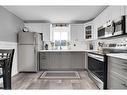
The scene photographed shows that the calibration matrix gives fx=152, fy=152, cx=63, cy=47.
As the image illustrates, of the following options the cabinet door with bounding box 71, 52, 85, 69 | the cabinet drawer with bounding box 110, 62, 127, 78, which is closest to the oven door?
the cabinet drawer with bounding box 110, 62, 127, 78

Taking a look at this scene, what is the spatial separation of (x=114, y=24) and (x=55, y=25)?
3.84 meters

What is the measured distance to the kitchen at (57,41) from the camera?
3994 mm

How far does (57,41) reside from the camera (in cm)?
694

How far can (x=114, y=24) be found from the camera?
10.8ft

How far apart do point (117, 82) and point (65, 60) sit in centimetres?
380

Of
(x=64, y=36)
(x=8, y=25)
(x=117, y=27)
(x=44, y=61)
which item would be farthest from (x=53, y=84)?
(x=64, y=36)

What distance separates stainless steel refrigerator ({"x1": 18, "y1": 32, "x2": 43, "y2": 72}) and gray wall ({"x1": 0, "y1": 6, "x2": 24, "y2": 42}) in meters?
0.32

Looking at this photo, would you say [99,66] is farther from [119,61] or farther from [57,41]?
[57,41]

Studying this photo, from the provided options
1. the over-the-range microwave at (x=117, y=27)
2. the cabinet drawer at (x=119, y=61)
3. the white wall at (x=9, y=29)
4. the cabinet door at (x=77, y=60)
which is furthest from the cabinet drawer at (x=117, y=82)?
the cabinet door at (x=77, y=60)

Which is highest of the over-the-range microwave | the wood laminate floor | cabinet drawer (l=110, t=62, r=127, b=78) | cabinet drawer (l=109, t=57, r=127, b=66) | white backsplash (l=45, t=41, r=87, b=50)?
the over-the-range microwave

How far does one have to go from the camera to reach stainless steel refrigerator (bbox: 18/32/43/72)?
562 centimetres

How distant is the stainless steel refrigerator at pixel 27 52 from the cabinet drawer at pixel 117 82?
3.54 meters

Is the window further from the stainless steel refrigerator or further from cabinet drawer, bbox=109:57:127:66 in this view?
cabinet drawer, bbox=109:57:127:66

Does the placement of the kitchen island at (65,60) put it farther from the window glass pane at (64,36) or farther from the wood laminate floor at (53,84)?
the wood laminate floor at (53,84)
